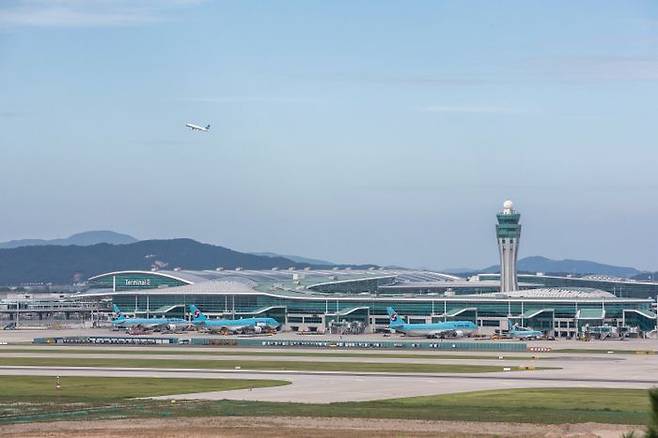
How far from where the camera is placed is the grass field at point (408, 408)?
89.1 meters

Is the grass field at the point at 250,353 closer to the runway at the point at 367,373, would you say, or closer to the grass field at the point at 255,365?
the runway at the point at 367,373

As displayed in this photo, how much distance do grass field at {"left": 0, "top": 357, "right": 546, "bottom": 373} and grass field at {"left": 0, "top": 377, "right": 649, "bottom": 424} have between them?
27189 mm

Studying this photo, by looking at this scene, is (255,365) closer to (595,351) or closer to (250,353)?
(250,353)

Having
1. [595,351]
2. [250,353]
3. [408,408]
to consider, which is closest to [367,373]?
[408,408]

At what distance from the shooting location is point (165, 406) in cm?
9575

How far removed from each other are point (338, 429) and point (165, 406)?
18083mm

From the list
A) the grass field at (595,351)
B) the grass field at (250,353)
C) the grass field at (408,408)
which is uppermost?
the grass field at (595,351)

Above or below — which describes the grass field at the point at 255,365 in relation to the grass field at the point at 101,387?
above

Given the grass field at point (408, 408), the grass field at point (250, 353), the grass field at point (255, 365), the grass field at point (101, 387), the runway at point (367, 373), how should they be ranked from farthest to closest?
the grass field at point (250, 353), the grass field at point (255, 365), the runway at point (367, 373), the grass field at point (101, 387), the grass field at point (408, 408)

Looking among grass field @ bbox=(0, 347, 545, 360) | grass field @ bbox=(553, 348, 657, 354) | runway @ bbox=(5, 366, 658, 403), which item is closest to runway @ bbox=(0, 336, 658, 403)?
runway @ bbox=(5, 366, 658, 403)

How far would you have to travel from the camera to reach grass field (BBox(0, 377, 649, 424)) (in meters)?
89.1

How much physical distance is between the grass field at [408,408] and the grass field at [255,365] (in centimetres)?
2719

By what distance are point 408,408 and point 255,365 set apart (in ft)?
161

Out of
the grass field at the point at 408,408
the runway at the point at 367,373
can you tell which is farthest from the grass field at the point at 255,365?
the grass field at the point at 408,408
